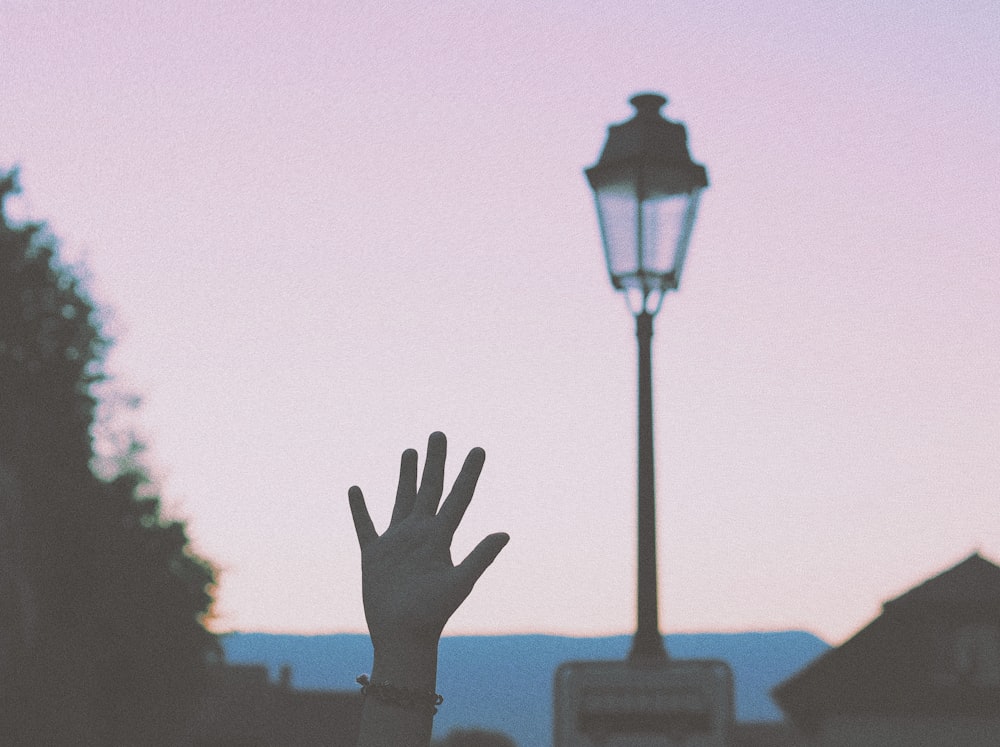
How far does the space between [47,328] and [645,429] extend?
109ft

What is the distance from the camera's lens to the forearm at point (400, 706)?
314 centimetres

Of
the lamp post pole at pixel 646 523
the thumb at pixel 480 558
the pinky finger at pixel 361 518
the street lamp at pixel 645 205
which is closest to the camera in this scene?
the thumb at pixel 480 558

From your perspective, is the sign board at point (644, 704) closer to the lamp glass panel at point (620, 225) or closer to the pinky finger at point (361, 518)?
the pinky finger at point (361, 518)

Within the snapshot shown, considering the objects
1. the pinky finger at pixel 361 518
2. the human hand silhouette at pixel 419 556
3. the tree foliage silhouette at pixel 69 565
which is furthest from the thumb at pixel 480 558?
the tree foliage silhouette at pixel 69 565

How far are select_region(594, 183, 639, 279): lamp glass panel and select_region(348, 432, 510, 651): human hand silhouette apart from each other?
2566 millimetres

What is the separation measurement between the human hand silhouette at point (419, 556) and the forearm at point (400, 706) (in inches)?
1.3

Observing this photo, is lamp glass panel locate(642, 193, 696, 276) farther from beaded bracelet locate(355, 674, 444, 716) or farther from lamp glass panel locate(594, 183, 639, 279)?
beaded bracelet locate(355, 674, 444, 716)

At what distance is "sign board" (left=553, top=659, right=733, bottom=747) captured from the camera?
13.2ft

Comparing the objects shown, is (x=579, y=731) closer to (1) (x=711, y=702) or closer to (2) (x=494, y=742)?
(1) (x=711, y=702)

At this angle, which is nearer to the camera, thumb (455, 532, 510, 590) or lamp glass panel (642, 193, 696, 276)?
thumb (455, 532, 510, 590)

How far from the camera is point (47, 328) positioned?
36531mm

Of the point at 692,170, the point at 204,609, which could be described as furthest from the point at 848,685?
the point at 692,170

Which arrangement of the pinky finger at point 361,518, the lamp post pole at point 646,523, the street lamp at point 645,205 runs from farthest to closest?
the street lamp at point 645,205, the lamp post pole at point 646,523, the pinky finger at point 361,518

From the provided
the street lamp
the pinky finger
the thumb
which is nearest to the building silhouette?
the street lamp
